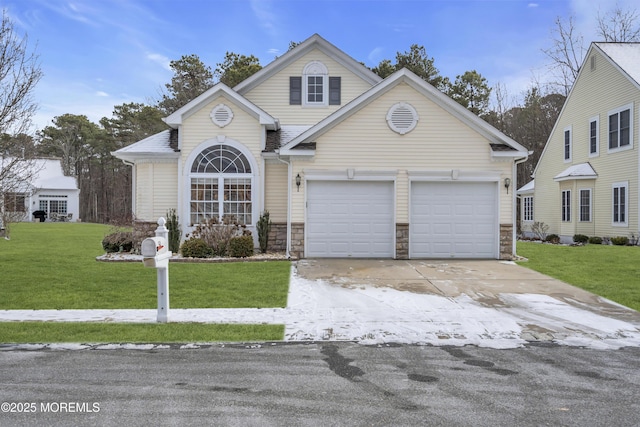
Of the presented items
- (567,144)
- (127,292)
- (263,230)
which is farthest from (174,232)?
(567,144)

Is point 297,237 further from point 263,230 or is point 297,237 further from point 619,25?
point 619,25

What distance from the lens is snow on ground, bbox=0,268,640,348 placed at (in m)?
6.18

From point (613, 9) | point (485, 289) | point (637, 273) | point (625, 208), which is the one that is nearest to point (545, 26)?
point (613, 9)

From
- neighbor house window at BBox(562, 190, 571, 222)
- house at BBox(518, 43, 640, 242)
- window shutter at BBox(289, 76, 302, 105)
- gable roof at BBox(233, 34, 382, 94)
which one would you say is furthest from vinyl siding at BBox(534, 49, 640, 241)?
window shutter at BBox(289, 76, 302, 105)

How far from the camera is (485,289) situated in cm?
950

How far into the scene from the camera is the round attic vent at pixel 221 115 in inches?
585

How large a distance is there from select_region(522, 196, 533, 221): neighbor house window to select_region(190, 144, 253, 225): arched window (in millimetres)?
19878

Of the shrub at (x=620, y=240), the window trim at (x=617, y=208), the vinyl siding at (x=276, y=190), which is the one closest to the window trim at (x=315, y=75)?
the vinyl siding at (x=276, y=190)

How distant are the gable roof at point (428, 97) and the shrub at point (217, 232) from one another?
2748mm

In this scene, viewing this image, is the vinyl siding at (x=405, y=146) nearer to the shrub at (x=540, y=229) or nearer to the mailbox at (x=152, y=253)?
the mailbox at (x=152, y=253)

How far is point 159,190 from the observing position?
15430 millimetres

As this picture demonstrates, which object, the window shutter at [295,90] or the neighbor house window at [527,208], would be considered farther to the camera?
the neighbor house window at [527,208]

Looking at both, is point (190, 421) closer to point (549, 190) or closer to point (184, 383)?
point (184, 383)

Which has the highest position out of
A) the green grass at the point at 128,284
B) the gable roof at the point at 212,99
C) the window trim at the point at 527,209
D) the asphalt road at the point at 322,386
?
the gable roof at the point at 212,99
